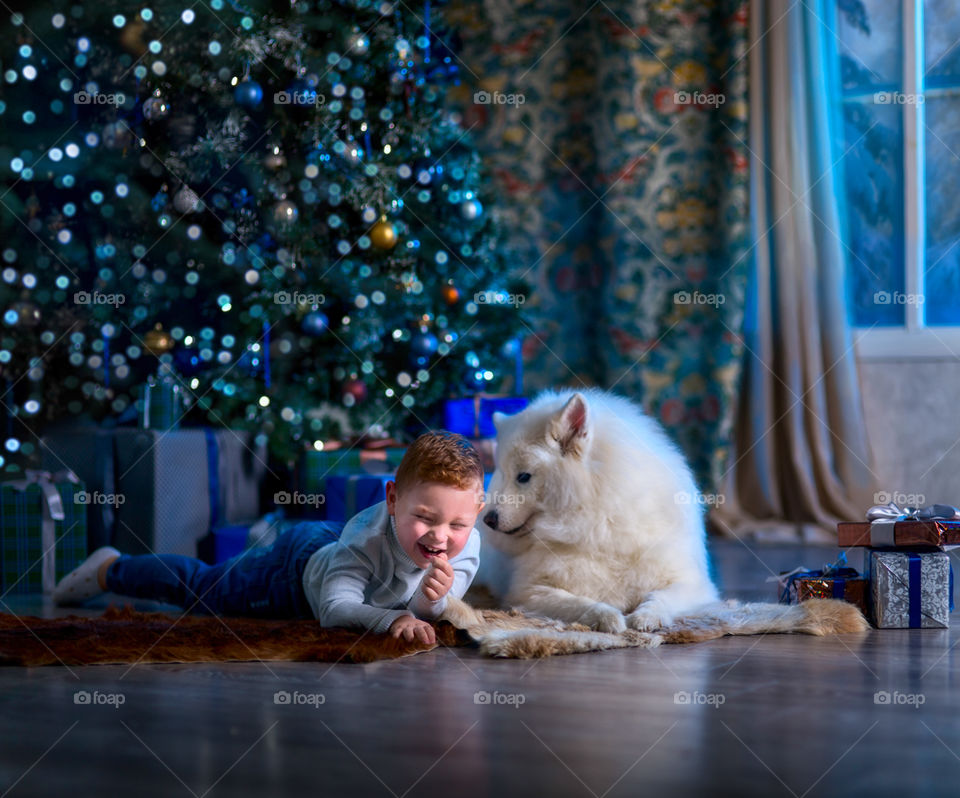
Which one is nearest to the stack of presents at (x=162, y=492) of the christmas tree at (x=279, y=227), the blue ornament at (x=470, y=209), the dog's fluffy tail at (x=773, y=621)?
the christmas tree at (x=279, y=227)

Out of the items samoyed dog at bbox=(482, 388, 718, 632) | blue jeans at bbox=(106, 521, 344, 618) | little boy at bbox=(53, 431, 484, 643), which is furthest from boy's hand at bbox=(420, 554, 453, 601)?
blue jeans at bbox=(106, 521, 344, 618)

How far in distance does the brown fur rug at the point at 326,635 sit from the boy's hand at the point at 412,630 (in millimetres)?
23

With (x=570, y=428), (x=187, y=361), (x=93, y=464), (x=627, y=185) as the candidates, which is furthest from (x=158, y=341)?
(x=627, y=185)

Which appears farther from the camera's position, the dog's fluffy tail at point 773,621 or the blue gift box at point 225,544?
the blue gift box at point 225,544

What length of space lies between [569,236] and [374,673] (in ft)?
11.6

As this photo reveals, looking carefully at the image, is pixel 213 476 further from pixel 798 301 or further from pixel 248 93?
pixel 798 301

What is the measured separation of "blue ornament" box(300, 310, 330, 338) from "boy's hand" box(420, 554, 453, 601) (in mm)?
1853

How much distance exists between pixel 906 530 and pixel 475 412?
5.92ft

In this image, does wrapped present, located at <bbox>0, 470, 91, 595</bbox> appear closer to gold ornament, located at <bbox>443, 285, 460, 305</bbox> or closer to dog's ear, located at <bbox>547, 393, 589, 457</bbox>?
gold ornament, located at <bbox>443, 285, 460, 305</bbox>

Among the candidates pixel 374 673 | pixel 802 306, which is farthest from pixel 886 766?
pixel 802 306

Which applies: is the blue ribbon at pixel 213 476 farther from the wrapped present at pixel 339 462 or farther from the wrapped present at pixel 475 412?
the wrapped present at pixel 475 412

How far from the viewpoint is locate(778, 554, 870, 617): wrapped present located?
271cm

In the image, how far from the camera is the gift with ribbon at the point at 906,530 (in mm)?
2652

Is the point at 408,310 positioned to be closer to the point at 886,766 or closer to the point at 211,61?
the point at 211,61
